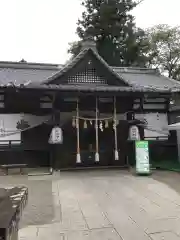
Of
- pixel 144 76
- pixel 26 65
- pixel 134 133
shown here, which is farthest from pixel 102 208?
pixel 144 76

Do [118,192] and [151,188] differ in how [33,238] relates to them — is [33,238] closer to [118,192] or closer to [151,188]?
[118,192]

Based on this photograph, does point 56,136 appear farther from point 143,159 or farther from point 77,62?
point 143,159

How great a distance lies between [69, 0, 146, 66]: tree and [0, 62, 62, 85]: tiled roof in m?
13.2

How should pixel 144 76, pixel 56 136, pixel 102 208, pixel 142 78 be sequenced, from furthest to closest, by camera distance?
pixel 144 76 < pixel 142 78 < pixel 56 136 < pixel 102 208

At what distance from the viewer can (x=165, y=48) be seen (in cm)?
2984

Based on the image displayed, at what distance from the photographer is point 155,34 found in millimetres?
29625

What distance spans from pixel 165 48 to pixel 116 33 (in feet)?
21.6

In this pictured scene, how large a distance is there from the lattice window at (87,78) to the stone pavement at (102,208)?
5.21 meters

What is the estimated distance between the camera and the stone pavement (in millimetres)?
4508

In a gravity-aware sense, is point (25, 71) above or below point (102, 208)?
above

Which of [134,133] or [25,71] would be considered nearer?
[134,133]

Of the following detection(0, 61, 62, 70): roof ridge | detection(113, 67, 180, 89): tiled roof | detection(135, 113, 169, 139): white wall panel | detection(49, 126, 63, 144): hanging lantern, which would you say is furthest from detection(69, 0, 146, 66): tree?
detection(49, 126, 63, 144): hanging lantern

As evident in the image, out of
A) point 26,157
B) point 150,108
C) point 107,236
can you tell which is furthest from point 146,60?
point 107,236

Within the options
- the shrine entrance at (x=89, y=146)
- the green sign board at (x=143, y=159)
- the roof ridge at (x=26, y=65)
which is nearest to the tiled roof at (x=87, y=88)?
the shrine entrance at (x=89, y=146)
